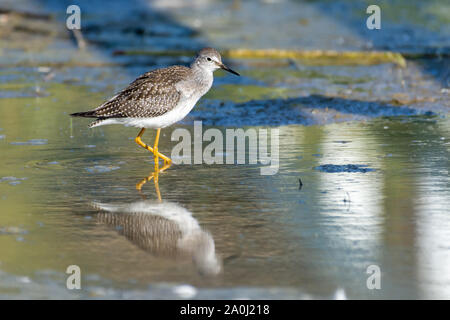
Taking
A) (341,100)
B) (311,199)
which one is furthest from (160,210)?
(341,100)

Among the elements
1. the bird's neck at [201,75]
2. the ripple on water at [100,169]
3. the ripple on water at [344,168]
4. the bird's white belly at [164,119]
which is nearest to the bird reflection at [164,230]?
the ripple on water at [100,169]

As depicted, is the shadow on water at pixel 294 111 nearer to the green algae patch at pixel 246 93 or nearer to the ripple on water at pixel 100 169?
the green algae patch at pixel 246 93

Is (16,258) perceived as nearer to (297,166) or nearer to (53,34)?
(297,166)

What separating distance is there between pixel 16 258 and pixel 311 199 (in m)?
2.56

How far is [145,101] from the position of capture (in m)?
9.46

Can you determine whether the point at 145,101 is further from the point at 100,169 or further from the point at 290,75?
the point at 290,75

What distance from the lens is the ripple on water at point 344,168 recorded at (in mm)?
→ 8266

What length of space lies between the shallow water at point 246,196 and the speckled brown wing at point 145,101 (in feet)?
1.48

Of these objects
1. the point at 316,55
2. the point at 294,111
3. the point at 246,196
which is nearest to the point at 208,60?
the point at 294,111

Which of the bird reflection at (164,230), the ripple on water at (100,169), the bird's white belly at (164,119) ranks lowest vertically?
the bird reflection at (164,230)

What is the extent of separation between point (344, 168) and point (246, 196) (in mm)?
1335

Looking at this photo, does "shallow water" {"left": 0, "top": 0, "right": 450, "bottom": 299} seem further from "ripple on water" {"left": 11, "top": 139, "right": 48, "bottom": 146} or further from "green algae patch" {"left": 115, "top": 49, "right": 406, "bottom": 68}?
"green algae patch" {"left": 115, "top": 49, "right": 406, "bottom": 68}

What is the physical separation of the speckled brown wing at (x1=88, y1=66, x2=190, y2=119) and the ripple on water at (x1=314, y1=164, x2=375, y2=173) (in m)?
1.98

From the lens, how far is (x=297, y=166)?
8.49 m
